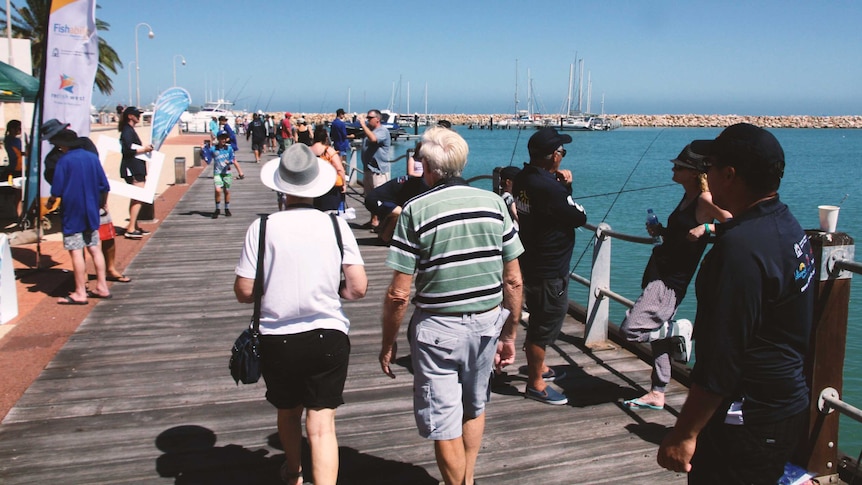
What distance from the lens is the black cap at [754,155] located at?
2105mm

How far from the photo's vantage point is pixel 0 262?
20.8 ft

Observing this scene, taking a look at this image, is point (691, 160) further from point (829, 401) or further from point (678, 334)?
point (829, 401)

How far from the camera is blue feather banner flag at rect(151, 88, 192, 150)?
41.3 ft

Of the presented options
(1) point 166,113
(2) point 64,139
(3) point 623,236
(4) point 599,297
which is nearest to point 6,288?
(2) point 64,139

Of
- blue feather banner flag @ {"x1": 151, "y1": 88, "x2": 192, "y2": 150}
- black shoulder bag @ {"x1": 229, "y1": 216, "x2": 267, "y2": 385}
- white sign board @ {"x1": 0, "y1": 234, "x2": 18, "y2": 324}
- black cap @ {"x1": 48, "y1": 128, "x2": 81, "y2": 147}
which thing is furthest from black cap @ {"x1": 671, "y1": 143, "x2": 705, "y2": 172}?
blue feather banner flag @ {"x1": 151, "y1": 88, "x2": 192, "y2": 150}

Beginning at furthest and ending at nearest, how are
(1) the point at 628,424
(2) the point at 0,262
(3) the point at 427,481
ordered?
(2) the point at 0,262, (1) the point at 628,424, (3) the point at 427,481

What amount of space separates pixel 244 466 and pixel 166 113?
34.3ft

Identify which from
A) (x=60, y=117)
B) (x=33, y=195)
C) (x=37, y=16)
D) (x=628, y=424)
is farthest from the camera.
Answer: (x=37, y=16)

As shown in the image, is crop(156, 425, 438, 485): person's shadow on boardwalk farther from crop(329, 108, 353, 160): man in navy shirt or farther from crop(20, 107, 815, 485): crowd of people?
crop(329, 108, 353, 160): man in navy shirt

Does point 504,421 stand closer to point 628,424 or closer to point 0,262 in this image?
point 628,424

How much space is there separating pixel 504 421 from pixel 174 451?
6.44 ft

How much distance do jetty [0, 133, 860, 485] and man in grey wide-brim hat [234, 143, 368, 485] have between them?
0.79 metres

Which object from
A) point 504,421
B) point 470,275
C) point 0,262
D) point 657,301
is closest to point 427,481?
point 504,421

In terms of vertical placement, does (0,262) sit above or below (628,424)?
above
